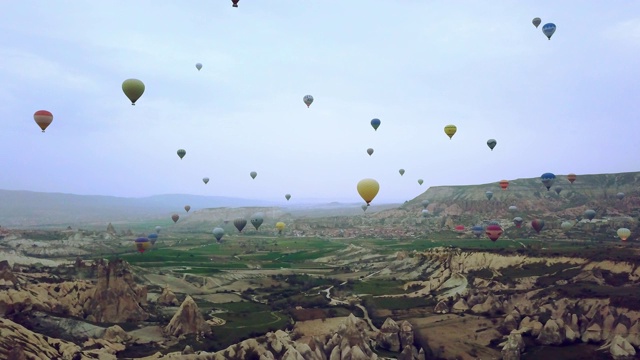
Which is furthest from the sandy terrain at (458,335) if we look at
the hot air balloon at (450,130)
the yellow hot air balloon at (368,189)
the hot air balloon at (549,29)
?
the hot air balloon at (549,29)

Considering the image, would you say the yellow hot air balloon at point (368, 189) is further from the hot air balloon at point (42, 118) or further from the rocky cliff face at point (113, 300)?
the hot air balloon at point (42, 118)

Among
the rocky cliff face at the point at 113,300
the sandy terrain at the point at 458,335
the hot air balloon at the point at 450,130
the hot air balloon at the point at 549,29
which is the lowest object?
the sandy terrain at the point at 458,335

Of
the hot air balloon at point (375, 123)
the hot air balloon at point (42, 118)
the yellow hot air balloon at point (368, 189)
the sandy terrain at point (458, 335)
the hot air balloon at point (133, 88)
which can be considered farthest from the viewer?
the hot air balloon at point (375, 123)

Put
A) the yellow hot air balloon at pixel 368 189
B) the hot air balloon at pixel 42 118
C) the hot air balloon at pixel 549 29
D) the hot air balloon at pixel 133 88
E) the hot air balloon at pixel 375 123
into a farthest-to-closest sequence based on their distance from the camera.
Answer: the hot air balloon at pixel 375 123
the hot air balloon at pixel 549 29
the yellow hot air balloon at pixel 368 189
the hot air balloon at pixel 42 118
the hot air balloon at pixel 133 88

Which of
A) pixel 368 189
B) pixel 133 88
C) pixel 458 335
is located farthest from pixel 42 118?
pixel 458 335

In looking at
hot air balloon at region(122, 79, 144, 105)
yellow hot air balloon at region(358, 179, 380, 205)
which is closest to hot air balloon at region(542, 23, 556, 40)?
yellow hot air balloon at region(358, 179, 380, 205)

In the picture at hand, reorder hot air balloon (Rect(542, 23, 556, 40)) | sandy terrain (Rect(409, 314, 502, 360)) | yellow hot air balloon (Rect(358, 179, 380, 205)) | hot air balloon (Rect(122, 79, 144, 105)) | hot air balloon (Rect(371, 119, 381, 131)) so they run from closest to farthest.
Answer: sandy terrain (Rect(409, 314, 502, 360))
hot air balloon (Rect(122, 79, 144, 105))
yellow hot air balloon (Rect(358, 179, 380, 205))
hot air balloon (Rect(542, 23, 556, 40))
hot air balloon (Rect(371, 119, 381, 131))

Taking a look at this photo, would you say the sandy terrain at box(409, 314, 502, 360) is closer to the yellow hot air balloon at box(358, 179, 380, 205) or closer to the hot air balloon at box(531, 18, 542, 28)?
the yellow hot air balloon at box(358, 179, 380, 205)
